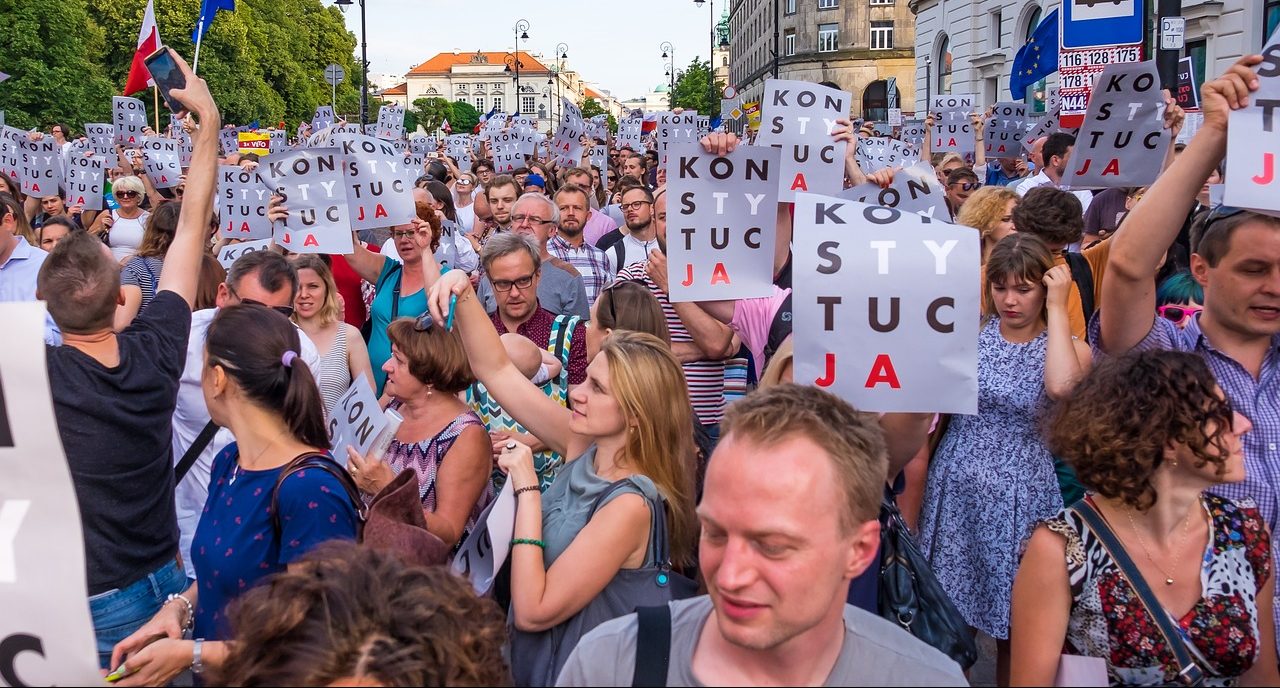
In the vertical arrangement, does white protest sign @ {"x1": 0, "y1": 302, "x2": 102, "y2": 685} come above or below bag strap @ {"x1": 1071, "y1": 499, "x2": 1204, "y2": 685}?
above

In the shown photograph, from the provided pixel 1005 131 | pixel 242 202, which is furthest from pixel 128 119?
pixel 1005 131

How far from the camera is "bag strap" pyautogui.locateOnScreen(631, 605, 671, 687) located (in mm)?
2078

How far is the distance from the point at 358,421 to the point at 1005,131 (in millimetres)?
11226

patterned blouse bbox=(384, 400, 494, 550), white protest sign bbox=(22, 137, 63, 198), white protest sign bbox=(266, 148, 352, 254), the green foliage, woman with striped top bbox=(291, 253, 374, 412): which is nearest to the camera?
patterned blouse bbox=(384, 400, 494, 550)

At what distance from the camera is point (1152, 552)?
8.98 feet

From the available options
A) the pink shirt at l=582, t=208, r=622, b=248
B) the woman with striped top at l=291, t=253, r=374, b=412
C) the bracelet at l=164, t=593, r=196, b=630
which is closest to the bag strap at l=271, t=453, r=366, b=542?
the bracelet at l=164, t=593, r=196, b=630

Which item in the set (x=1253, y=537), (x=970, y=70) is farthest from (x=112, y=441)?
(x=970, y=70)

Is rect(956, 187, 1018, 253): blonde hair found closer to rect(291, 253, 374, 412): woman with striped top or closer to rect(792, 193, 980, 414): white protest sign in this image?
rect(792, 193, 980, 414): white protest sign

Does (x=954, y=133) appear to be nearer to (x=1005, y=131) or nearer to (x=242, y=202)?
(x=1005, y=131)

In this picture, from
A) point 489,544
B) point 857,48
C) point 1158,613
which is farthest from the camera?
point 857,48

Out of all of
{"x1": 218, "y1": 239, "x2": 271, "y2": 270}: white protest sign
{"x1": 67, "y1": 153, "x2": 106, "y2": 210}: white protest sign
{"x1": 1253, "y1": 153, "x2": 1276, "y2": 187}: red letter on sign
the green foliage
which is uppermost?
the green foliage

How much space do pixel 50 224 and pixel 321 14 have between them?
78.0 meters

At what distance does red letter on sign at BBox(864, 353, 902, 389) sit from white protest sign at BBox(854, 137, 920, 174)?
7.74 meters

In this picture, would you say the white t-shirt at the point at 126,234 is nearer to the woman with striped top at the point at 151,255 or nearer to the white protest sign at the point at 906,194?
the woman with striped top at the point at 151,255
